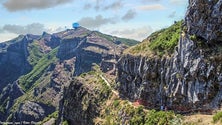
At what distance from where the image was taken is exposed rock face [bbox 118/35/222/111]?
6044cm

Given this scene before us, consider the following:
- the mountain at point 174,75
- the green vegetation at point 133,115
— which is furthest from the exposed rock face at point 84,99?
the green vegetation at point 133,115

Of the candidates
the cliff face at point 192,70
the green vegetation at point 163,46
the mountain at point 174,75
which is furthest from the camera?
the green vegetation at point 163,46

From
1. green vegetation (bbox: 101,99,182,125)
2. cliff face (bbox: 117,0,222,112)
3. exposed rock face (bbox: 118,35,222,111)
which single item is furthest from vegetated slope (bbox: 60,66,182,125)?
cliff face (bbox: 117,0,222,112)

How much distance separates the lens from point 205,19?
63938mm

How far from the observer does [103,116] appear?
101 m

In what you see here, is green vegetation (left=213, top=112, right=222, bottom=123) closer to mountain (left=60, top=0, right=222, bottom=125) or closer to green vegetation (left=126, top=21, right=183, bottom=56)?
mountain (left=60, top=0, right=222, bottom=125)

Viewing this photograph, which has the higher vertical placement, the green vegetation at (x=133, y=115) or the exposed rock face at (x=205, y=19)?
the exposed rock face at (x=205, y=19)

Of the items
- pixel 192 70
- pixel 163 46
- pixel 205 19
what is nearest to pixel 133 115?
pixel 163 46

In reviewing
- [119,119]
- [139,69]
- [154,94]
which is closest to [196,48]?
[154,94]

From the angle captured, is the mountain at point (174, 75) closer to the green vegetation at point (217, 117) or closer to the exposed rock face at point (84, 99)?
the exposed rock face at point (84, 99)

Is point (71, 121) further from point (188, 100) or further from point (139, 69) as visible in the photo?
point (188, 100)

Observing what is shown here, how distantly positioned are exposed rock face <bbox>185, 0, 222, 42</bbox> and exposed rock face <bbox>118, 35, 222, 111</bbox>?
76.4 inches

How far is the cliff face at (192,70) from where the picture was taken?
6062cm

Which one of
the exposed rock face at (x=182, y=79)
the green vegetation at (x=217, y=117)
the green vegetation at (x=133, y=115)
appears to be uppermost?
the exposed rock face at (x=182, y=79)
